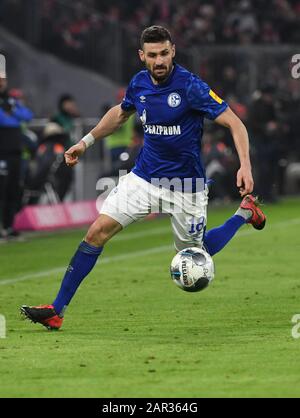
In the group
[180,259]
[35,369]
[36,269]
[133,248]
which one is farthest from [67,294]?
[133,248]

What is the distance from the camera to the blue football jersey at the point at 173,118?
10109 mm

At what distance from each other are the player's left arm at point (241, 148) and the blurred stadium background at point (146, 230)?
1.13 meters

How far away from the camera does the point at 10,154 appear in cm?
1848

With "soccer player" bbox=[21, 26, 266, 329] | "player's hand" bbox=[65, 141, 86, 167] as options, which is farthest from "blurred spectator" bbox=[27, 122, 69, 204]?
"player's hand" bbox=[65, 141, 86, 167]

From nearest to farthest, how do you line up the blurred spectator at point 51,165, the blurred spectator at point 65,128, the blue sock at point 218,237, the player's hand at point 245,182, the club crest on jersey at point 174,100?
the player's hand at point 245,182 → the club crest on jersey at point 174,100 → the blue sock at point 218,237 → the blurred spectator at point 51,165 → the blurred spectator at point 65,128

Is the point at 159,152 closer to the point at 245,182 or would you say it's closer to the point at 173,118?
the point at 173,118

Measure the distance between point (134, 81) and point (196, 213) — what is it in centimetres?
116

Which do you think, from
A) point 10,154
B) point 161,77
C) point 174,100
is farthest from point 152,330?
point 10,154

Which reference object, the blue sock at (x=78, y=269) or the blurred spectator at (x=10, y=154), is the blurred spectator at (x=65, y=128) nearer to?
the blurred spectator at (x=10, y=154)

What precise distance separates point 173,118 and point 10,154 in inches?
338

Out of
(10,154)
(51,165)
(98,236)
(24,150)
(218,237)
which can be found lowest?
(51,165)

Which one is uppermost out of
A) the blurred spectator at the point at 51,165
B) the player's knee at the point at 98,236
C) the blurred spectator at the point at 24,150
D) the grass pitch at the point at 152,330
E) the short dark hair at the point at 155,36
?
the short dark hair at the point at 155,36

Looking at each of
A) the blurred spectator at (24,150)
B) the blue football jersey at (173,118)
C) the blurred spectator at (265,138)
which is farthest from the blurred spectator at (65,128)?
the blue football jersey at (173,118)

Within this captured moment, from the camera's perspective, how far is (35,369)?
8.38 metres
